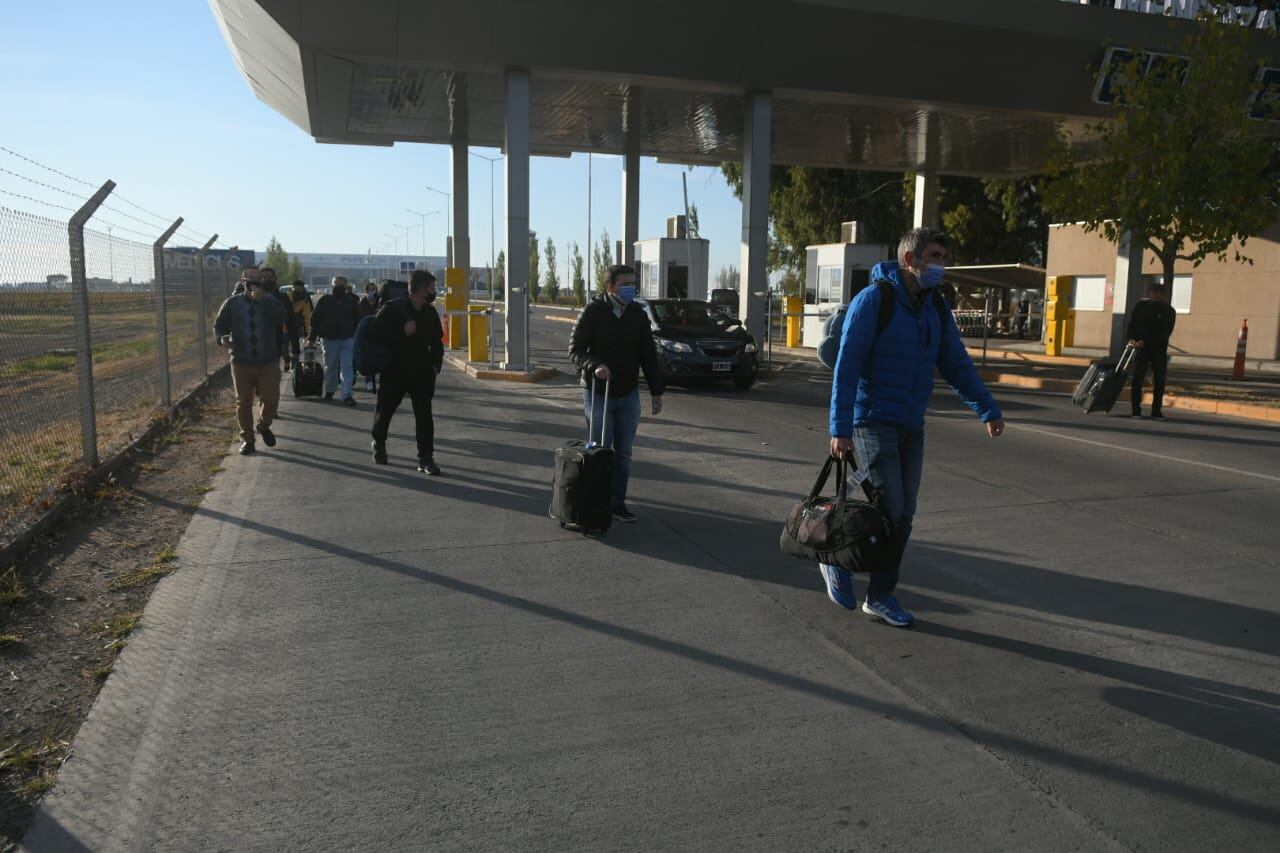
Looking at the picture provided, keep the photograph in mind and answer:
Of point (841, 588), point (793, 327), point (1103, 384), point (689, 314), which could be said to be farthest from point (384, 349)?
point (793, 327)

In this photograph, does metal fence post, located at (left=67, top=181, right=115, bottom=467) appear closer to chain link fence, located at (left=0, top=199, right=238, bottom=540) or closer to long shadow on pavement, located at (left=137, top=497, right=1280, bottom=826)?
chain link fence, located at (left=0, top=199, right=238, bottom=540)

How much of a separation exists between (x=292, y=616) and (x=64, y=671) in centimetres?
108

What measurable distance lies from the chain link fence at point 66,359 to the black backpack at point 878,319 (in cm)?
517

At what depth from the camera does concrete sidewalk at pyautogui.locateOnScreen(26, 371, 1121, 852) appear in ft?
10.5

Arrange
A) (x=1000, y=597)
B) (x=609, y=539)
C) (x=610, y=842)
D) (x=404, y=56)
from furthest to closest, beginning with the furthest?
(x=404, y=56)
(x=609, y=539)
(x=1000, y=597)
(x=610, y=842)

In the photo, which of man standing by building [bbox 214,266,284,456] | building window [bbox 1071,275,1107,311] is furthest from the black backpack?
building window [bbox 1071,275,1107,311]

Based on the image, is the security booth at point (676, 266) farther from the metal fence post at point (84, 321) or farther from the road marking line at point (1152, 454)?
the metal fence post at point (84, 321)

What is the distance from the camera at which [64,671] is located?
14.9 feet

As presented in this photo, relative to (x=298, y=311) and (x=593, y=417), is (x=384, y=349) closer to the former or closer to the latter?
(x=593, y=417)

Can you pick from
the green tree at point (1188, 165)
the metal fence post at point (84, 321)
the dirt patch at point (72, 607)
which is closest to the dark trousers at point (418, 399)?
the dirt patch at point (72, 607)

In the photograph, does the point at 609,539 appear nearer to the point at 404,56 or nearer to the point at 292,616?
the point at 292,616

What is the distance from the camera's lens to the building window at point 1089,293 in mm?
29255

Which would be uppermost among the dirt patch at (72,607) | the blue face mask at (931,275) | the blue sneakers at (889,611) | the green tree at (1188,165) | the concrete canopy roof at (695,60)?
the concrete canopy roof at (695,60)

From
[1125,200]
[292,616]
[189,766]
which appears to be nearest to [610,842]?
[189,766]
